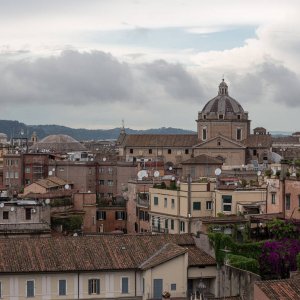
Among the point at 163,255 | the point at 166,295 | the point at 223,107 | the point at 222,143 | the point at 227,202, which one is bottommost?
the point at 166,295

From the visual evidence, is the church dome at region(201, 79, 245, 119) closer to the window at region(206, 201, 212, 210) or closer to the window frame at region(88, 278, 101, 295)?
the window at region(206, 201, 212, 210)

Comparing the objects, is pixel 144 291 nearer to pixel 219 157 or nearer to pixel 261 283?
pixel 261 283

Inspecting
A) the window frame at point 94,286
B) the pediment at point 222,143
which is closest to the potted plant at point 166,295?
the window frame at point 94,286

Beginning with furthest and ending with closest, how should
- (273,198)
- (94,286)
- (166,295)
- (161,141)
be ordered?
(161,141) → (273,198) → (94,286) → (166,295)

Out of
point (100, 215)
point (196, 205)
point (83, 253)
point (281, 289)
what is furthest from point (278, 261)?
point (100, 215)

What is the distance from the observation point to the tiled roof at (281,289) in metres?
34.3

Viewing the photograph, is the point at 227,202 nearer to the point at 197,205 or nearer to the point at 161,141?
the point at 197,205

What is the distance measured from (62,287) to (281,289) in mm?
Answer: 12902

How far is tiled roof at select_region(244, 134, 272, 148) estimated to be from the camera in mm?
118000

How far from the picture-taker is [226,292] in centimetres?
4306

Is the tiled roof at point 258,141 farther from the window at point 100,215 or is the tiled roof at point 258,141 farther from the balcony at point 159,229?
the balcony at point 159,229

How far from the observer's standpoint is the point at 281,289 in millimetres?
34844

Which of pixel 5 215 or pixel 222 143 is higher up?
pixel 222 143

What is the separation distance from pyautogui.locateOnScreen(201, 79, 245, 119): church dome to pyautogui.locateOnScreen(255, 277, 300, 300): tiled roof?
86.7 meters
